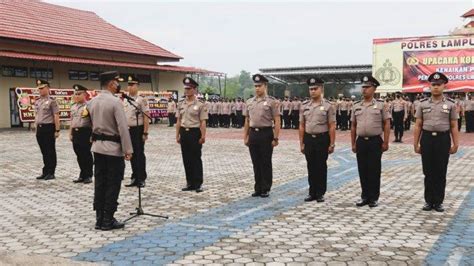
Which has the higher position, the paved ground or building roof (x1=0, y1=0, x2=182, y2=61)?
building roof (x1=0, y1=0, x2=182, y2=61)

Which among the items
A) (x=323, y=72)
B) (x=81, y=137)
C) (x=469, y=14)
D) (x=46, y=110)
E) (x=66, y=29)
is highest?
(x=469, y=14)

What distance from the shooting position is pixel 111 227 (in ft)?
17.3

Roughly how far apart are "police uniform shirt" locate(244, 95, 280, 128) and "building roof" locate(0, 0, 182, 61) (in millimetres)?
18819

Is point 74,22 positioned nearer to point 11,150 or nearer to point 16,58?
point 16,58

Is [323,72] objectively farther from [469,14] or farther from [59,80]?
[59,80]

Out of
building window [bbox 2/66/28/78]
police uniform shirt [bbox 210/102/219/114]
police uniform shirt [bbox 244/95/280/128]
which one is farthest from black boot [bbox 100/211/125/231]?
police uniform shirt [bbox 210/102/219/114]

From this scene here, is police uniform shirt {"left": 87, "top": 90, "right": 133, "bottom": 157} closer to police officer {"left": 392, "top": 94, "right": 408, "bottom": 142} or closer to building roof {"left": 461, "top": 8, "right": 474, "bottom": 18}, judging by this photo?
police officer {"left": 392, "top": 94, "right": 408, "bottom": 142}

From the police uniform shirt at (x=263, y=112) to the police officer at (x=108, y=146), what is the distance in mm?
2379

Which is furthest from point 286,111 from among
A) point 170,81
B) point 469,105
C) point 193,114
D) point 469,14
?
point 469,14

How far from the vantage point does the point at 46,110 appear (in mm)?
8680

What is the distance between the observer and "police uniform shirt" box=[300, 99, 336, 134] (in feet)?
21.9

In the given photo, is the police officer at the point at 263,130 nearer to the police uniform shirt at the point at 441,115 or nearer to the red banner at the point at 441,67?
the police uniform shirt at the point at 441,115

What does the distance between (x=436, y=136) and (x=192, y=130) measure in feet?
11.3

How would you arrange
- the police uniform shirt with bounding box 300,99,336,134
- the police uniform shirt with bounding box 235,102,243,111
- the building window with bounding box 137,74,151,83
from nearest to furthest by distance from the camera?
the police uniform shirt with bounding box 300,99,336,134
the police uniform shirt with bounding box 235,102,243,111
the building window with bounding box 137,74,151,83
